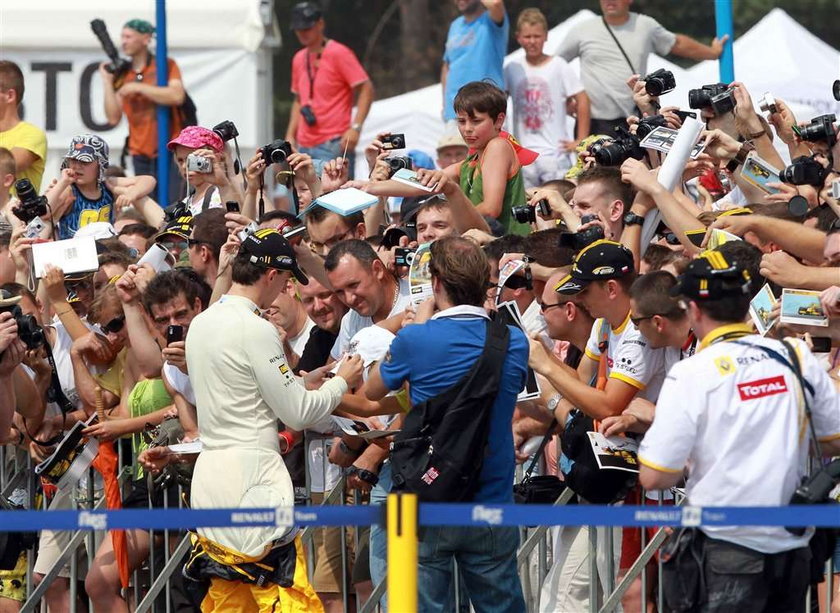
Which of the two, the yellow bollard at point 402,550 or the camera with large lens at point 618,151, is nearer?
the yellow bollard at point 402,550

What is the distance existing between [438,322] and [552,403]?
1019 millimetres

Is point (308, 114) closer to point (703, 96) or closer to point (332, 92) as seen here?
point (332, 92)

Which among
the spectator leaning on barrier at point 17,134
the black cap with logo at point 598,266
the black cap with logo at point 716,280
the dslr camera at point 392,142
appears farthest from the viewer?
the spectator leaning on barrier at point 17,134

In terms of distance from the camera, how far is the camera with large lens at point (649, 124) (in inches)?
291

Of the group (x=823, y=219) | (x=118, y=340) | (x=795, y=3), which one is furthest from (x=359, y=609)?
(x=795, y=3)

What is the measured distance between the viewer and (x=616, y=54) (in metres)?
11.9

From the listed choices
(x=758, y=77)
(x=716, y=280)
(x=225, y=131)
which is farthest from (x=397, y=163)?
(x=758, y=77)

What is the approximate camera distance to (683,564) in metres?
5.42

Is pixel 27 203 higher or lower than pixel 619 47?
lower

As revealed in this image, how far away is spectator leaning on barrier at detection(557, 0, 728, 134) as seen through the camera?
11906 mm

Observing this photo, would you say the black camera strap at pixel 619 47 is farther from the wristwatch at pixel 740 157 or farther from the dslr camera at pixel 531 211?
the wristwatch at pixel 740 157

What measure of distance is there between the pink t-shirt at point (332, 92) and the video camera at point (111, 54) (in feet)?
4.90

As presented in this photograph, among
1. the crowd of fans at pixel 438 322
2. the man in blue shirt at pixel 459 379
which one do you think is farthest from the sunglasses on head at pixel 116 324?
the man in blue shirt at pixel 459 379

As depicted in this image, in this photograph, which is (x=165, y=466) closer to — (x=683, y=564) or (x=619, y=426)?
(x=619, y=426)
